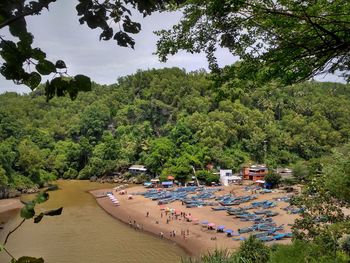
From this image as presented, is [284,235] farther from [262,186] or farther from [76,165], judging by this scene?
[76,165]

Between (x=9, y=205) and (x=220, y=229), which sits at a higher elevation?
(x=9, y=205)

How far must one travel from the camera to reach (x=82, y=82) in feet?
4.12

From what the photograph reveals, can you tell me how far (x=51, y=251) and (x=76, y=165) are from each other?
29.5 meters

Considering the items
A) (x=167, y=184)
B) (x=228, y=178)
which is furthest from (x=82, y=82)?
(x=228, y=178)

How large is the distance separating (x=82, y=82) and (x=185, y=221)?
24120 mm

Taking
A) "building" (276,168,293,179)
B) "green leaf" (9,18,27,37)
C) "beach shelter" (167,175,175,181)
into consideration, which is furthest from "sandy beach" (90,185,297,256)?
"green leaf" (9,18,27,37)

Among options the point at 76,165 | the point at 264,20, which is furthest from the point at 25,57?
the point at 76,165

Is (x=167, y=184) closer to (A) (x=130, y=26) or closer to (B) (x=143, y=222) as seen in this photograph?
(B) (x=143, y=222)

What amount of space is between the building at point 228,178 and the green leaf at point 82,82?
38.0m

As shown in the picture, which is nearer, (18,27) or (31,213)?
(31,213)

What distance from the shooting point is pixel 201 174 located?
3931cm

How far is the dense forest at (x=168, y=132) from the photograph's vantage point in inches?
1628

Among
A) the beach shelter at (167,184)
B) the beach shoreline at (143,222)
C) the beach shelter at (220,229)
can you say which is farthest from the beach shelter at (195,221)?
the beach shelter at (167,184)

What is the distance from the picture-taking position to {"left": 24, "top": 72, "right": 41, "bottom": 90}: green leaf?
4.29ft
